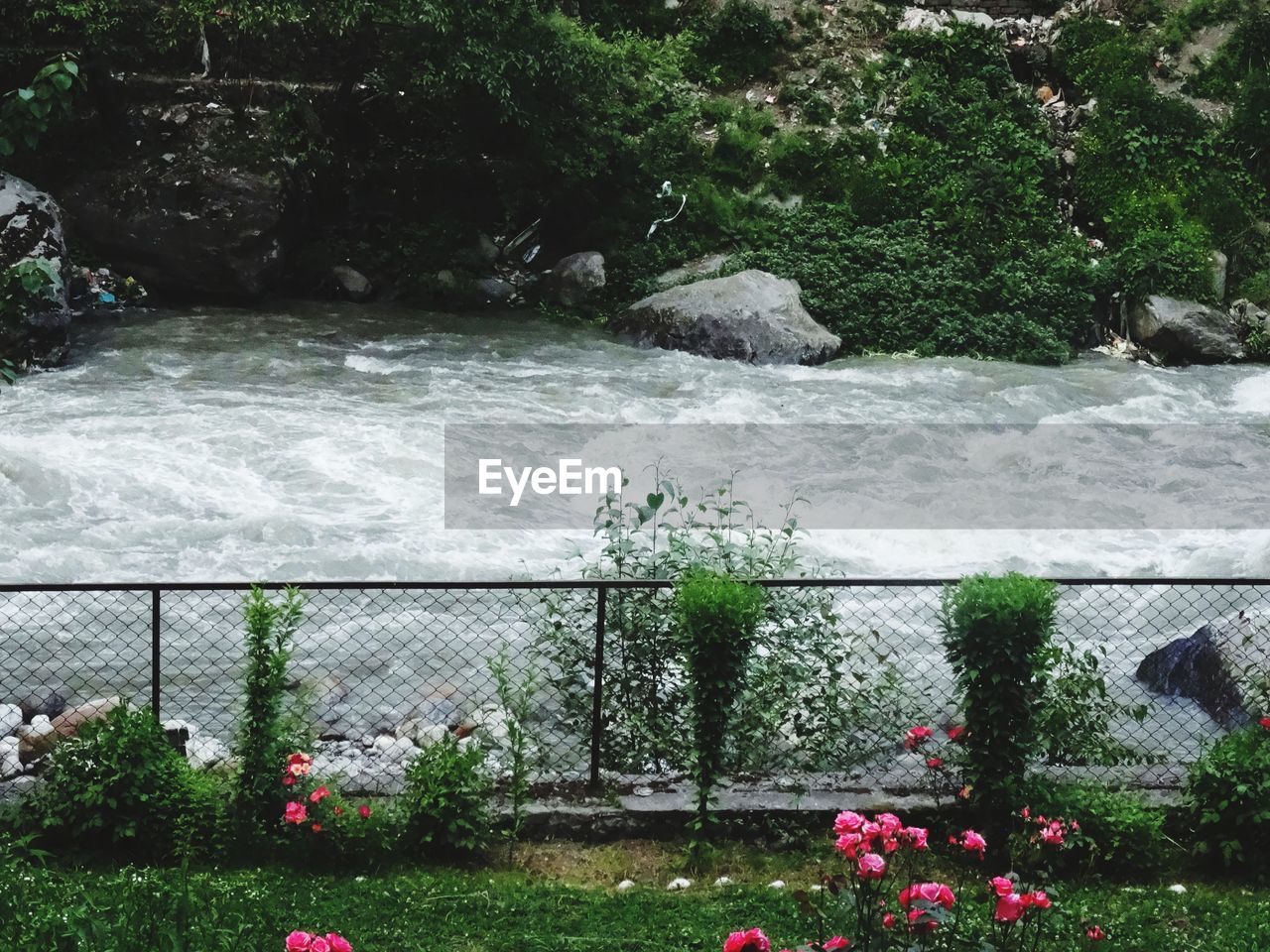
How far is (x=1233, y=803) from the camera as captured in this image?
6.03 meters

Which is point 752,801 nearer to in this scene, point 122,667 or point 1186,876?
point 1186,876

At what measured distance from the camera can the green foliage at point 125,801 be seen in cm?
575

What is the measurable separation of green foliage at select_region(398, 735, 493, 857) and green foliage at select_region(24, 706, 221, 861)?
803mm

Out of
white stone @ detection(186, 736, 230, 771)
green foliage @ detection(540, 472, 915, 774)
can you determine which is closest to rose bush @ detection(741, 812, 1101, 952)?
green foliage @ detection(540, 472, 915, 774)

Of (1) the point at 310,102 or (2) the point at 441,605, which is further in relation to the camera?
(1) the point at 310,102

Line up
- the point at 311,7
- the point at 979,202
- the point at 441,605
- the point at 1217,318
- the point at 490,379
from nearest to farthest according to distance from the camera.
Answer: the point at 441,605 → the point at 490,379 → the point at 311,7 → the point at 1217,318 → the point at 979,202

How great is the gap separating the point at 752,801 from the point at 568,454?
718 centimetres

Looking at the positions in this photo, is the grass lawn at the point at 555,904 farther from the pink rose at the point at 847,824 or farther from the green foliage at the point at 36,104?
the green foliage at the point at 36,104

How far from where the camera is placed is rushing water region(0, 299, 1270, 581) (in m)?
10.4

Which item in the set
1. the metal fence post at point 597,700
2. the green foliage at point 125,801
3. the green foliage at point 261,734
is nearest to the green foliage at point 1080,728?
the metal fence post at point 597,700

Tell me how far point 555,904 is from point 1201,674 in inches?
178

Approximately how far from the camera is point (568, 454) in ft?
43.2

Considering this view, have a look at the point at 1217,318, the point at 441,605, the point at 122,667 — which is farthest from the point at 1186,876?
the point at 1217,318

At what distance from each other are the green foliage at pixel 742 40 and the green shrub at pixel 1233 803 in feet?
59.2
